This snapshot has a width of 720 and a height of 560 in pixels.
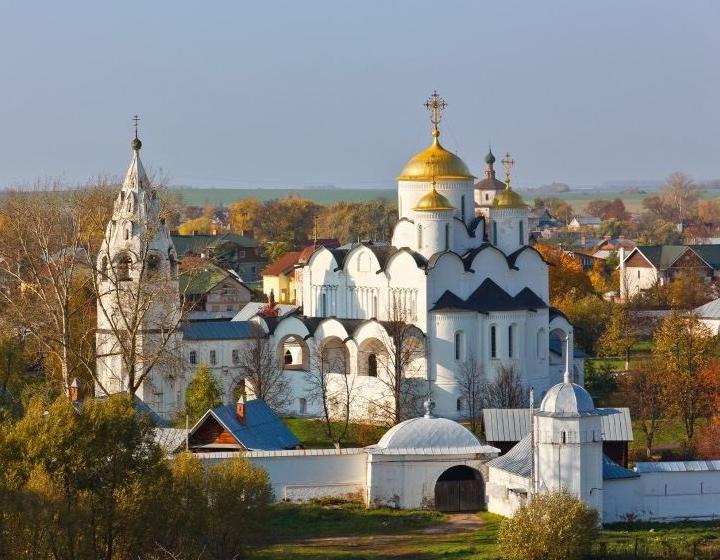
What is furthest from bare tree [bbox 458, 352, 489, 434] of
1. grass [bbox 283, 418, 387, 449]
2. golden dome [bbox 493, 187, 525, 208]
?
golden dome [bbox 493, 187, 525, 208]

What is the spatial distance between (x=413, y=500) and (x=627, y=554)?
474 centimetres

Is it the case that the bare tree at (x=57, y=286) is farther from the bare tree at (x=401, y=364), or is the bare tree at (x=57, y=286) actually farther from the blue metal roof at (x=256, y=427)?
the bare tree at (x=401, y=364)

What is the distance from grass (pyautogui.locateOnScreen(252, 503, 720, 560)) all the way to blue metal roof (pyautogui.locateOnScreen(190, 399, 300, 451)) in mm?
1724

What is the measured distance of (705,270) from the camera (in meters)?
72.5

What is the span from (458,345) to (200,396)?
5765 mm

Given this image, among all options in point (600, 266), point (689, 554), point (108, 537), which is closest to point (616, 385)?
point (689, 554)

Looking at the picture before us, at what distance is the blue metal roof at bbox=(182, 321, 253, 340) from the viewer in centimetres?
4434

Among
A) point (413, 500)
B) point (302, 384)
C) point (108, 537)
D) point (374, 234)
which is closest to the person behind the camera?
point (108, 537)

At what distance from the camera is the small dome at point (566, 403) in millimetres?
31688

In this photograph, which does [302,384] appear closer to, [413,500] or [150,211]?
[150,211]

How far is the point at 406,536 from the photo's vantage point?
104 feet

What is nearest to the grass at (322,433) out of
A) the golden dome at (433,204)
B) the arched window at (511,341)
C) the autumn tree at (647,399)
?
the arched window at (511,341)

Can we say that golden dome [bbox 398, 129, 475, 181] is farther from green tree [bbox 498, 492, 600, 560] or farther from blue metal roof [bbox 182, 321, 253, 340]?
green tree [bbox 498, 492, 600, 560]

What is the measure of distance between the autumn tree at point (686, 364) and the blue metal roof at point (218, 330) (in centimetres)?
874
